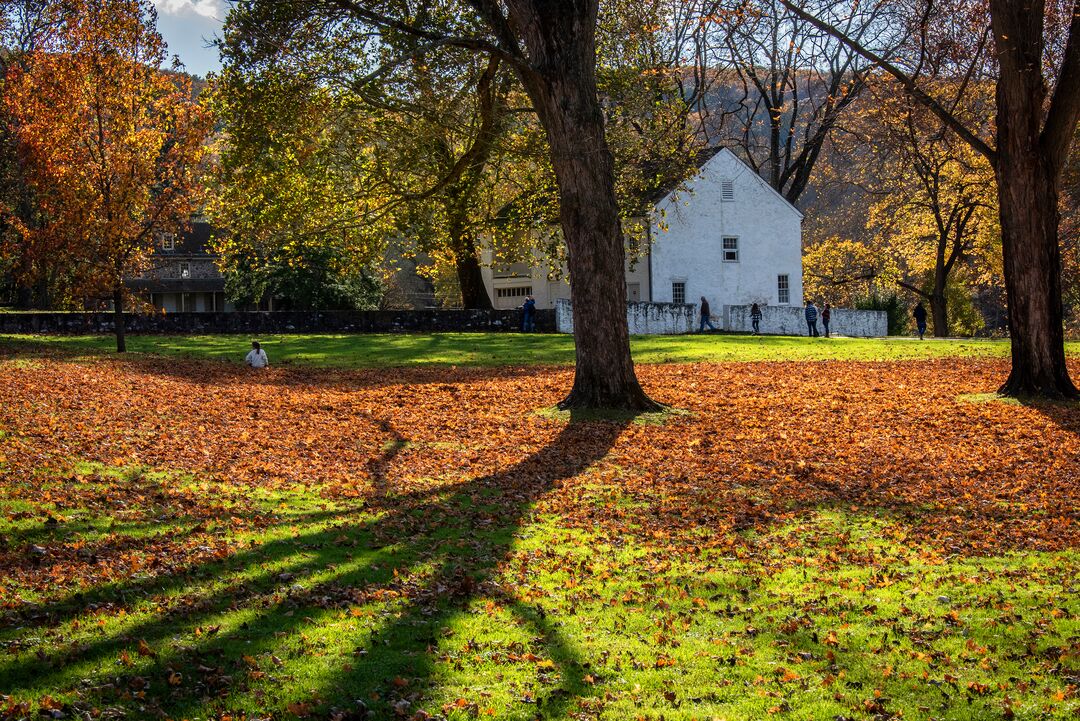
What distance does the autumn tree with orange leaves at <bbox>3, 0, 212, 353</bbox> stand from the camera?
27.8m

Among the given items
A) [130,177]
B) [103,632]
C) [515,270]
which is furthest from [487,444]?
[515,270]

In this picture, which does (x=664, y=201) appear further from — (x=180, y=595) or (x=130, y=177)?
(x=180, y=595)

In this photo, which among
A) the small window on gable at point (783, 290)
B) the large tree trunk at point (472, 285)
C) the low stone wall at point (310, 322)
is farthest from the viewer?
the small window on gable at point (783, 290)

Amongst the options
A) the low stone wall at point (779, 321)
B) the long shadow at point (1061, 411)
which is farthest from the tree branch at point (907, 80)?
the low stone wall at point (779, 321)

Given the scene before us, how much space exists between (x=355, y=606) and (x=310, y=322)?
34423 millimetres

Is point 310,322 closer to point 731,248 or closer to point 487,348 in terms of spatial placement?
point 487,348

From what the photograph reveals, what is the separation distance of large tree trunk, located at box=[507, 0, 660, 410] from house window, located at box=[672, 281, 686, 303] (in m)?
33.9

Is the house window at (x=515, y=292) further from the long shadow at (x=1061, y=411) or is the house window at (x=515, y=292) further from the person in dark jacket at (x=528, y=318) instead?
the long shadow at (x=1061, y=411)

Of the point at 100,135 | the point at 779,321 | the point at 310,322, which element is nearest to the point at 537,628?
the point at 100,135

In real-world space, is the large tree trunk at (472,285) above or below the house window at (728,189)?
below

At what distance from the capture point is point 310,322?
41.5 m

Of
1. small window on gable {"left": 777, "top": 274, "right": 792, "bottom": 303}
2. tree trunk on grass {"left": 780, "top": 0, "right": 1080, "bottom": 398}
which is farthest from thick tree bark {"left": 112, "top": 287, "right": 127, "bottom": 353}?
small window on gable {"left": 777, "top": 274, "right": 792, "bottom": 303}

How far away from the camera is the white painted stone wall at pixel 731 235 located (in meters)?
52.2

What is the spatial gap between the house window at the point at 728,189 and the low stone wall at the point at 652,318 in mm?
9092
